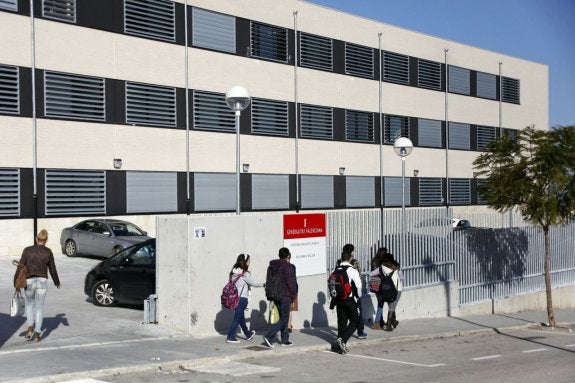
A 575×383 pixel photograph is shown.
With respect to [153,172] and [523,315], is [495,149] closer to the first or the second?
[523,315]

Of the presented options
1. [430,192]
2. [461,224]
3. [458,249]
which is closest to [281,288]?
[458,249]

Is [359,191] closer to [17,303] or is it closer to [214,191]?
[214,191]

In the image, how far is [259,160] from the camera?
39250 mm

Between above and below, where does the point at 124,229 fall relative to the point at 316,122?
below

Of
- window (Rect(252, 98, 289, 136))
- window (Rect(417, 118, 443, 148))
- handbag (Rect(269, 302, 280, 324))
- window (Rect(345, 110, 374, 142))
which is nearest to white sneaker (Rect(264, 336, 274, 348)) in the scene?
handbag (Rect(269, 302, 280, 324))

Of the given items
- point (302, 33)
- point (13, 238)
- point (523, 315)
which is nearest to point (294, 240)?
point (523, 315)

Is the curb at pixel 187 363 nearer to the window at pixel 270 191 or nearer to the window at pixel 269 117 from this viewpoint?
the window at pixel 270 191

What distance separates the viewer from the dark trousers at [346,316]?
46.6 feet

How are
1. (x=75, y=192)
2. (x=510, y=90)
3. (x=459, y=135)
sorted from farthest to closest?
(x=510, y=90)
(x=459, y=135)
(x=75, y=192)

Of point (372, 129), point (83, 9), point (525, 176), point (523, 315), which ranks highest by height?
point (83, 9)

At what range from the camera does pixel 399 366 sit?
44.1ft

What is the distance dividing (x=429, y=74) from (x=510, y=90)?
32.5 feet

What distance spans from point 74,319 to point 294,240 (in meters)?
4.74

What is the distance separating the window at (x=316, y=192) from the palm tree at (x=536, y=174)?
1943 centimetres
